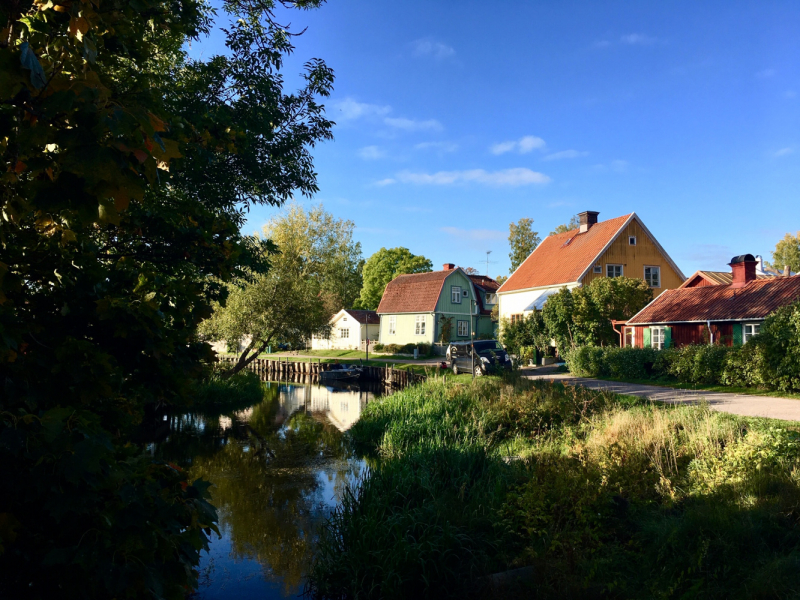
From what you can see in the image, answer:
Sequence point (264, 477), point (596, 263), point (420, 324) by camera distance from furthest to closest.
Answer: point (420, 324) → point (596, 263) → point (264, 477)

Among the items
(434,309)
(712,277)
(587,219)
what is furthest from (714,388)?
(434,309)

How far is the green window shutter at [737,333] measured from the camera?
2291cm

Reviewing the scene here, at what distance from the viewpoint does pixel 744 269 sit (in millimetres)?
25469

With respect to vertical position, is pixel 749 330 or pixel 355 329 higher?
pixel 355 329

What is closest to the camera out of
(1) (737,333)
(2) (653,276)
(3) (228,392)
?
(1) (737,333)

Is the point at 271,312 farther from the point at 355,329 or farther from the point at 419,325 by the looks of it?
the point at 355,329

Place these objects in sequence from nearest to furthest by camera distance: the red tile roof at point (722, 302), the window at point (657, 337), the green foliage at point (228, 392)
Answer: the red tile roof at point (722, 302), the green foliage at point (228, 392), the window at point (657, 337)

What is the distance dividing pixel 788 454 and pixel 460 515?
482 centimetres

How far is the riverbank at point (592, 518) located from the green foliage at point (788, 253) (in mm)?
59497

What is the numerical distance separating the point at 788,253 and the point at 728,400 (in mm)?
55361

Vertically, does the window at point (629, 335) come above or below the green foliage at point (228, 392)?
above

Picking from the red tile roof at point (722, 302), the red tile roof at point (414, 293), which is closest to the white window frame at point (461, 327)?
the red tile roof at point (414, 293)

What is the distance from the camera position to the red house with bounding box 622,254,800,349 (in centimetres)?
2244

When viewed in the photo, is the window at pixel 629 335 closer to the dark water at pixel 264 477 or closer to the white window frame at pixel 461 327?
the dark water at pixel 264 477
